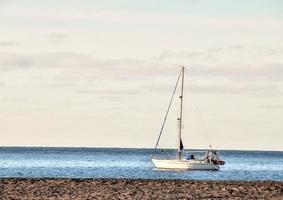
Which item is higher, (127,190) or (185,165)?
(185,165)

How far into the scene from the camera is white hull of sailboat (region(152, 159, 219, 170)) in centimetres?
9969

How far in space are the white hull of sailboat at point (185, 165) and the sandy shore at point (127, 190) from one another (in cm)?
6735

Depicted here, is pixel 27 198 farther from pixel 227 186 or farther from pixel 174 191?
pixel 227 186

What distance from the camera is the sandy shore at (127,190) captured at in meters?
27.2

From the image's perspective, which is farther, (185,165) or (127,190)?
(185,165)

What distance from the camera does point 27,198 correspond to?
26266 mm

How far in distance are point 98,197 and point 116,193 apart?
1.40 meters

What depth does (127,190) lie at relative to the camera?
1139 inches

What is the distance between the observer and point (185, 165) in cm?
9950

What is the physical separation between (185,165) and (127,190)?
71.0 metres

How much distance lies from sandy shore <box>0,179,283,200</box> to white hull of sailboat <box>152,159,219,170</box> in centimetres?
6735

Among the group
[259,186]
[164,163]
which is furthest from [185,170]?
[259,186]

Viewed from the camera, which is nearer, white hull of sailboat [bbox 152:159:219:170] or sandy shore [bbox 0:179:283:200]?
sandy shore [bbox 0:179:283:200]

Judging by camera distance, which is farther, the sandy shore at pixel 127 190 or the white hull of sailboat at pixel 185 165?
the white hull of sailboat at pixel 185 165
